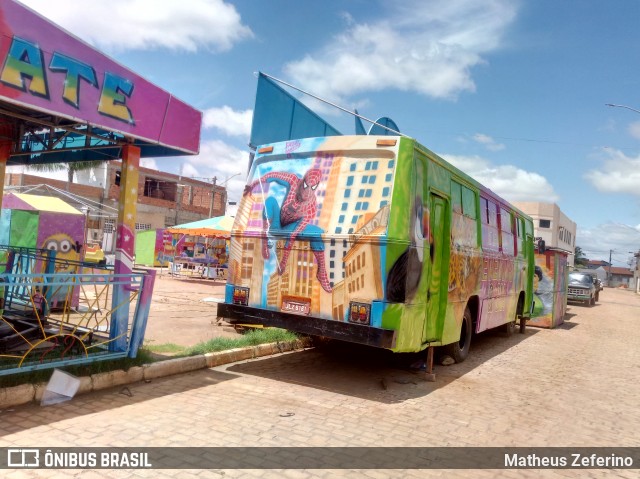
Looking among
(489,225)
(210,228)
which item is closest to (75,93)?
(489,225)

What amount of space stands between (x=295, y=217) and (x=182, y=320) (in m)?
4.96

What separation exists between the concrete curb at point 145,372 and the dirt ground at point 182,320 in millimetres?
996

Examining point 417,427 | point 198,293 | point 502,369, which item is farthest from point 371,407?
point 198,293

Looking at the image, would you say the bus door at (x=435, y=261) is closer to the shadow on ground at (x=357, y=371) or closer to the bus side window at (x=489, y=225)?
the shadow on ground at (x=357, y=371)

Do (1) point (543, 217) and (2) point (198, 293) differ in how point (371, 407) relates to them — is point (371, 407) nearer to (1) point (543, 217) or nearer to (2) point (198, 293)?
(2) point (198, 293)

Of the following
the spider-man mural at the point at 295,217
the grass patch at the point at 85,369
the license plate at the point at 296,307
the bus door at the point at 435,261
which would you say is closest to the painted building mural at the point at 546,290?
the bus door at the point at 435,261

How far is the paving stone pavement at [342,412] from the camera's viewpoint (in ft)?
13.9

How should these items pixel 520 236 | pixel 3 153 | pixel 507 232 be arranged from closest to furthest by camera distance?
pixel 3 153 → pixel 507 232 → pixel 520 236

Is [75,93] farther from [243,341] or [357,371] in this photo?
[357,371]

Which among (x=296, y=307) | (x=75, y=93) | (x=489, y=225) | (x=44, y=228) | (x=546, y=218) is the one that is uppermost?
(x=546, y=218)

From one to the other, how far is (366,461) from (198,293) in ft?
41.8

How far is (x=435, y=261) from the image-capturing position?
6.77 m

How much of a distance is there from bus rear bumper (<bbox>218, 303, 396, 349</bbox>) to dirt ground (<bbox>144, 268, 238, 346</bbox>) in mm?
1533

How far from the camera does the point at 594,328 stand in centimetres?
1611
